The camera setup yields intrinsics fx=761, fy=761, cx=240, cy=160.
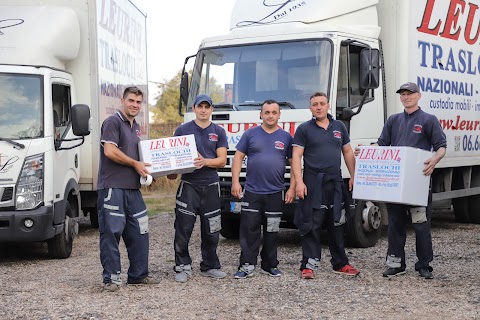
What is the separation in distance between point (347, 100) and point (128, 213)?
3157mm

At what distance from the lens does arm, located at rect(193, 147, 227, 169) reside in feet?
23.6

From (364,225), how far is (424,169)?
2173 mm

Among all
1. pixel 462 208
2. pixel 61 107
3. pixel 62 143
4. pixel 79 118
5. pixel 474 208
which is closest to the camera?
pixel 79 118

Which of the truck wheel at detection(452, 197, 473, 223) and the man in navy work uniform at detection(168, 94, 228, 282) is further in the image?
the truck wheel at detection(452, 197, 473, 223)

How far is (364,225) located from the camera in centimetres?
932

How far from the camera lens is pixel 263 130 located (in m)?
7.52

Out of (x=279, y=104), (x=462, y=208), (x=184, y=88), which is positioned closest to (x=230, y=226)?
(x=184, y=88)

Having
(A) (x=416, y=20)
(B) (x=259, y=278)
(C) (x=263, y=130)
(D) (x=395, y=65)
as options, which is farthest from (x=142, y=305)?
(A) (x=416, y=20)

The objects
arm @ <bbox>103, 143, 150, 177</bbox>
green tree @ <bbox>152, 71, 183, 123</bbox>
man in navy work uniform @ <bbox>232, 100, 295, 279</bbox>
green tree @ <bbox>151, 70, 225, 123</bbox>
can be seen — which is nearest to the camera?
arm @ <bbox>103, 143, 150, 177</bbox>

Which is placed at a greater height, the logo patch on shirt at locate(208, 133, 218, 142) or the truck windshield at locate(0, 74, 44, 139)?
the truck windshield at locate(0, 74, 44, 139)

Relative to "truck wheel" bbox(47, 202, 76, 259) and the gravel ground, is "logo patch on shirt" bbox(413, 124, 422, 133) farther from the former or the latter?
"truck wheel" bbox(47, 202, 76, 259)

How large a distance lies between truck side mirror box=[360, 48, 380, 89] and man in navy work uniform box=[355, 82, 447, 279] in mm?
1125

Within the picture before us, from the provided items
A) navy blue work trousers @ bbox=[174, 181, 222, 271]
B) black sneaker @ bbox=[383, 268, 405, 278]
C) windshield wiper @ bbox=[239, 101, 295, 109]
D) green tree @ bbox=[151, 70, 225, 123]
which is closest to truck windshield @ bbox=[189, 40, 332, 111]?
windshield wiper @ bbox=[239, 101, 295, 109]

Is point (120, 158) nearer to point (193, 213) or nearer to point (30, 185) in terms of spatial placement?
point (193, 213)
